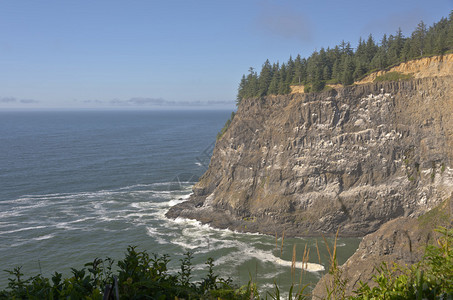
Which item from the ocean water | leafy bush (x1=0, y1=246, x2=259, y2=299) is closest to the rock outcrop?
the ocean water

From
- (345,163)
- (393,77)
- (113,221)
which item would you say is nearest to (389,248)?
(345,163)

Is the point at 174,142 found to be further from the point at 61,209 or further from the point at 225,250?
the point at 225,250

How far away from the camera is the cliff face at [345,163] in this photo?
157ft

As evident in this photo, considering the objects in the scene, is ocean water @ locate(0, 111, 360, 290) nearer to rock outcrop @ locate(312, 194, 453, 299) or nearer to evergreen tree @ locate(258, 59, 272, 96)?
rock outcrop @ locate(312, 194, 453, 299)

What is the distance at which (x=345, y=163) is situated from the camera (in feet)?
168

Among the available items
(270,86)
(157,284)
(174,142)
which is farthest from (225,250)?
(174,142)

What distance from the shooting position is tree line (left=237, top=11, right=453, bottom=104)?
168ft

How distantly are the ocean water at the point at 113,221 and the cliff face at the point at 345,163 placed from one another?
4.52 m

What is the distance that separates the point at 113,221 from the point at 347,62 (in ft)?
162

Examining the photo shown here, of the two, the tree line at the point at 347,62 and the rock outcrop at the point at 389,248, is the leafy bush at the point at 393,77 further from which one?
the rock outcrop at the point at 389,248

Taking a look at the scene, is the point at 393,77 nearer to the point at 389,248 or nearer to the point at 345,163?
the point at 345,163

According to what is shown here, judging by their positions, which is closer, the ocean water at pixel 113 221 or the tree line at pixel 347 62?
the ocean water at pixel 113 221

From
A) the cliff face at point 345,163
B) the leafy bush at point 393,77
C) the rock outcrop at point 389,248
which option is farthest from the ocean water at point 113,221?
the leafy bush at point 393,77

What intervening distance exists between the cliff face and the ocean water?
4.52 m
